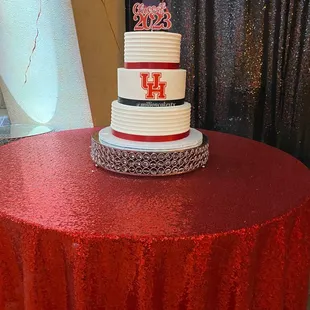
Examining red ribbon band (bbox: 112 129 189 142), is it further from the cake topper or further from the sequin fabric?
the sequin fabric

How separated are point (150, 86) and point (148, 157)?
0.58ft

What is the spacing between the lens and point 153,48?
943mm

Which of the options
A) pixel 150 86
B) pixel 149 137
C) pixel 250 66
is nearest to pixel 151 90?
pixel 150 86

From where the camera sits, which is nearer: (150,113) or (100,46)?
(150,113)

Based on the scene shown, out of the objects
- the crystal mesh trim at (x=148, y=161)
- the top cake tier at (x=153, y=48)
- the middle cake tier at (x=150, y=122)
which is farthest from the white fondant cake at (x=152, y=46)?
the crystal mesh trim at (x=148, y=161)

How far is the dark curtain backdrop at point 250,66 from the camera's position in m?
1.61

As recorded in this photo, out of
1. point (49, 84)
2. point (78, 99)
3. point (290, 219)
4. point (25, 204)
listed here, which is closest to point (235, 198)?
point (290, 219)

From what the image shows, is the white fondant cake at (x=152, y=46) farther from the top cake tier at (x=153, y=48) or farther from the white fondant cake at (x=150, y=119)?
the white fondant cake at (x=150, y=119)

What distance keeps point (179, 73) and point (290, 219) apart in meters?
0.45

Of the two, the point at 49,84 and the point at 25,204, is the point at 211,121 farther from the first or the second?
the point at 25,204

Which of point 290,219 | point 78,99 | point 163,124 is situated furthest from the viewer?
point 78,99

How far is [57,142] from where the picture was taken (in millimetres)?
1330

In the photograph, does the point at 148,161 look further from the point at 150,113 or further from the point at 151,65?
the point at 151,65

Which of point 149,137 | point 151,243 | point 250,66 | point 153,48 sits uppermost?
point 153,48
